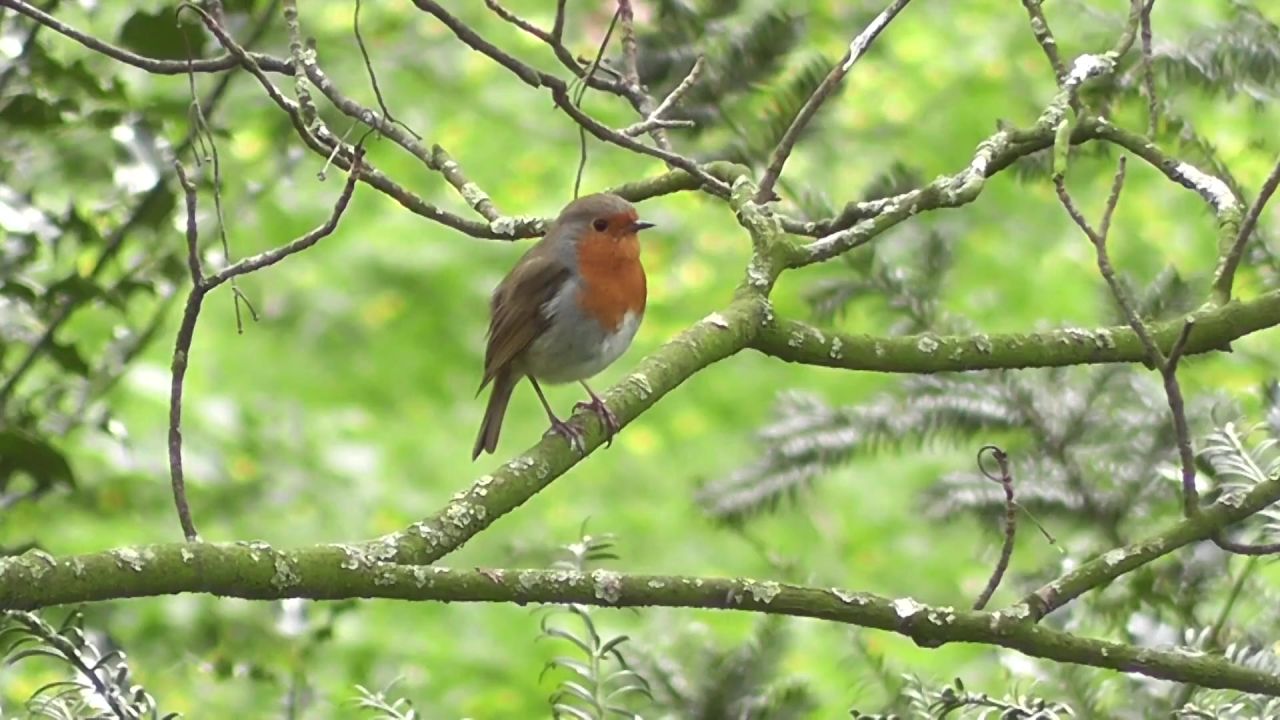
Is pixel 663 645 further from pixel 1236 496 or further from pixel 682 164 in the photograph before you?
pixel 1236 496

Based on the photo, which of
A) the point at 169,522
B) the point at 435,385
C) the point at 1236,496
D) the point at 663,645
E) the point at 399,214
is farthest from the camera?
the point at 399,214

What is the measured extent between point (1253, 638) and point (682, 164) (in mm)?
1135

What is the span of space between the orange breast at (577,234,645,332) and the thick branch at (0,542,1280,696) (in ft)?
5.90

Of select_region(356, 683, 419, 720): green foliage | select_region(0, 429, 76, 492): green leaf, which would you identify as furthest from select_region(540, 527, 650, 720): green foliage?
select_region(0, 429, 76, 492): green leaf

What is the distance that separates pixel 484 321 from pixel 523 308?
2759mm

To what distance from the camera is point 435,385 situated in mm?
6391

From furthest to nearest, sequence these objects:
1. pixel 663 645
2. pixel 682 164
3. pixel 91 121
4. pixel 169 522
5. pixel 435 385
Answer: pixel 435 385
pixel 169 522
pixel 91 121
pixel 663 645
pixel 682 164

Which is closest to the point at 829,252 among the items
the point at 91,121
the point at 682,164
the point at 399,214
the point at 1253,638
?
the point at 682,164

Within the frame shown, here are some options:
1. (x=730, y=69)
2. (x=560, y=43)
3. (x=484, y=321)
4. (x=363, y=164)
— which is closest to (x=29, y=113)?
(x=363, y=164)

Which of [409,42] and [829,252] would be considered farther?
[409,42]

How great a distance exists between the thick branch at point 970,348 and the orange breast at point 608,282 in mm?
1152

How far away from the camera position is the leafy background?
3.07 m

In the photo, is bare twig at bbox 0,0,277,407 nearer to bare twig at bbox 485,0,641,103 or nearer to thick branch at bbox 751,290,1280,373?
bare twig at bbox 485,0,641,103

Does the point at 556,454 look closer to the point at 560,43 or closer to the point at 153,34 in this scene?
the point at 560,43
